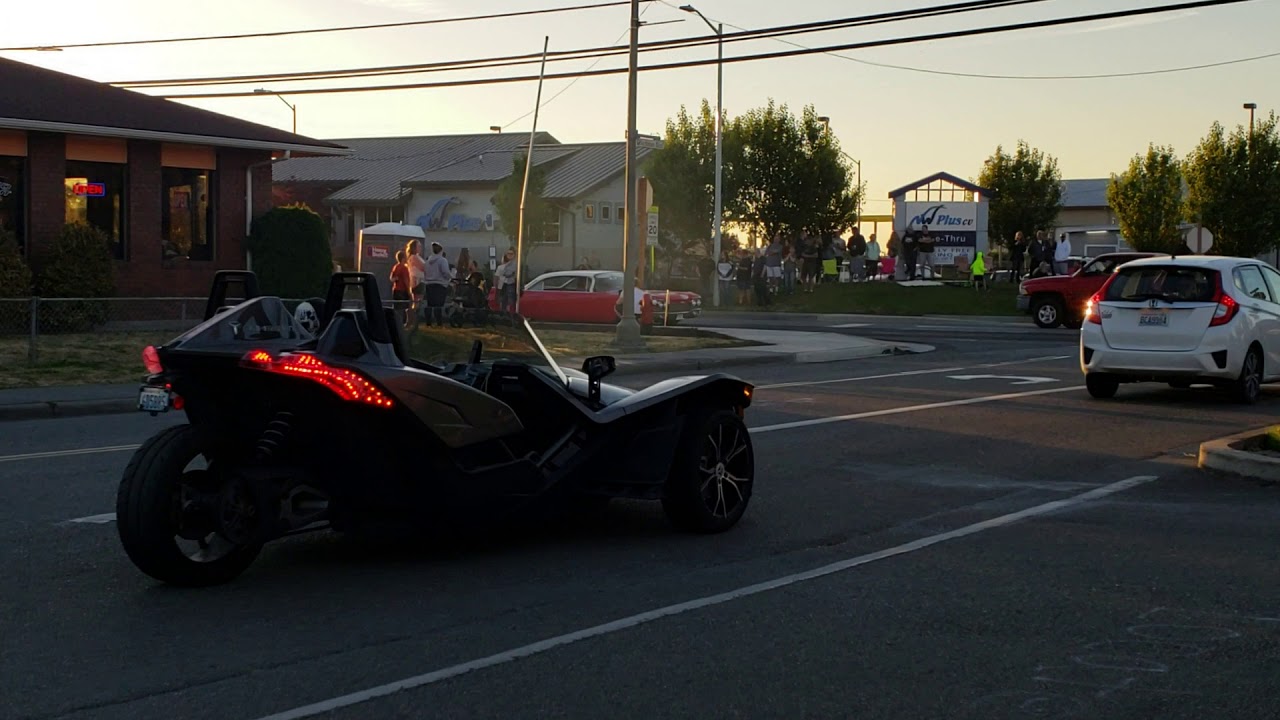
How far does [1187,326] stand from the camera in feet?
49.0

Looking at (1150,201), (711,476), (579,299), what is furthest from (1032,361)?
(1150,201)

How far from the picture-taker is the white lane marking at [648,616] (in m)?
4.99

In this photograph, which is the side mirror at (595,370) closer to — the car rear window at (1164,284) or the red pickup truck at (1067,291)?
the car rear window at (1164,284)

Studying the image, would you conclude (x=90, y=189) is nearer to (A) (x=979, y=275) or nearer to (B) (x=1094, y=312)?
(B) (x=1094, y=312)

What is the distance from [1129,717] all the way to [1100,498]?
4802 millimetres

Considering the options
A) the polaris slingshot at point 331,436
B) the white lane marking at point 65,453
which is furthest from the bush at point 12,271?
the polaris slingshot at point 331,436

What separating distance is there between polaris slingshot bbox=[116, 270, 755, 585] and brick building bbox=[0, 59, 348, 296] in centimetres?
1970

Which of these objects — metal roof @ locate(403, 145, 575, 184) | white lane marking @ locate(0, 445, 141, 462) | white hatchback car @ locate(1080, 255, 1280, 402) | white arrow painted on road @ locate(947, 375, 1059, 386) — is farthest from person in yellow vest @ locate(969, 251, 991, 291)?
white lane marking @ locate(0, 445, 141, 462)

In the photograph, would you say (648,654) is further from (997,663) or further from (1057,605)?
(1057,605)

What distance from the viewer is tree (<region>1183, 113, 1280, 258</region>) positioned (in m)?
56.0

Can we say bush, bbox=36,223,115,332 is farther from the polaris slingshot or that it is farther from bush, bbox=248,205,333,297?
the polaris slingshot

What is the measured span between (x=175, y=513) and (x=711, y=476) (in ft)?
9.85

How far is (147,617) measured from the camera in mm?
6098

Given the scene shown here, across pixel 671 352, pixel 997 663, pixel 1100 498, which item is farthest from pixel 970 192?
pixel 997 663
